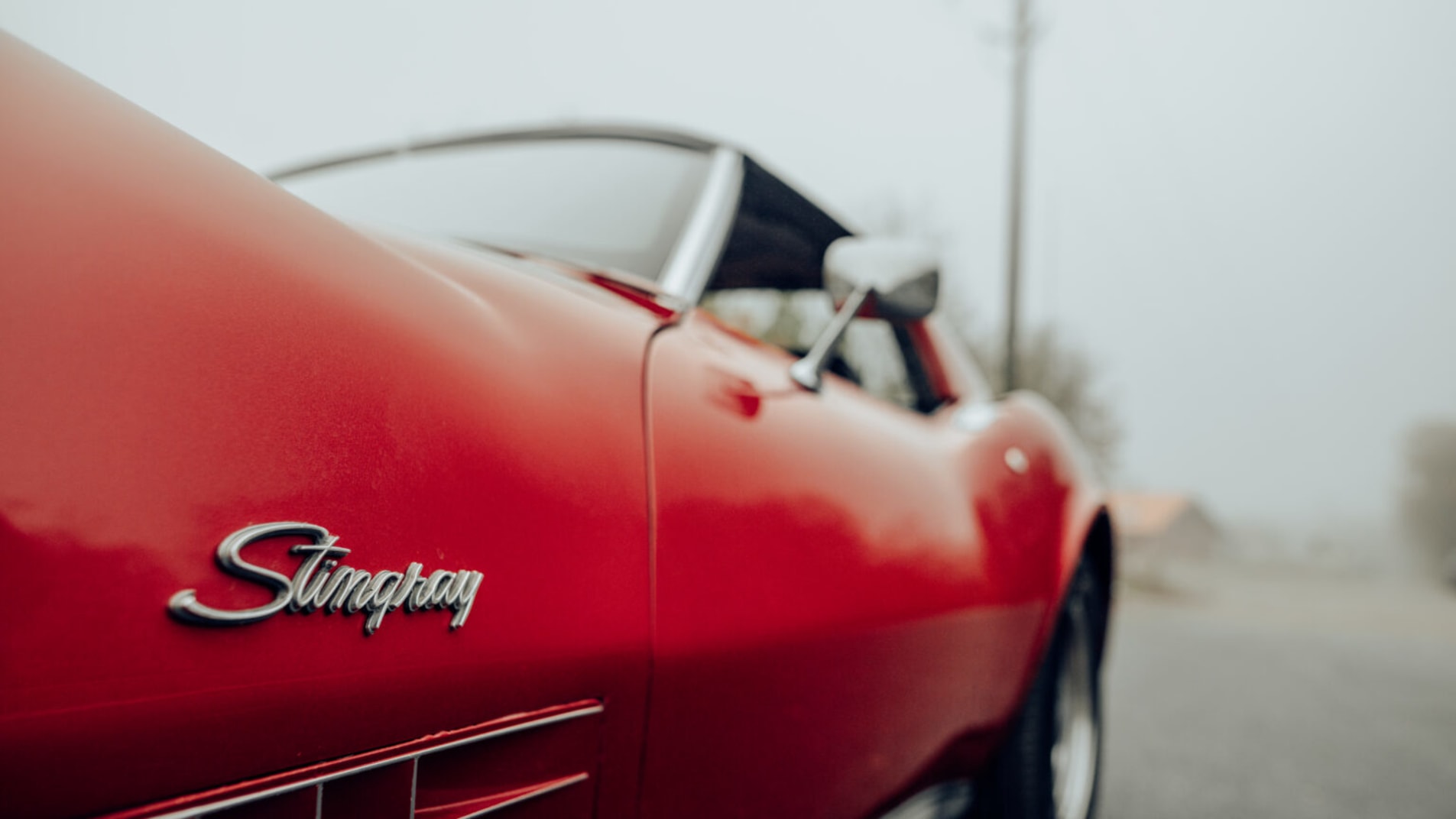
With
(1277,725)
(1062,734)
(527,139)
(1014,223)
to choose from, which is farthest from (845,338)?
(1014,223)

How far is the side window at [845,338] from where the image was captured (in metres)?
2.11

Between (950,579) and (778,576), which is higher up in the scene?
(778,576)

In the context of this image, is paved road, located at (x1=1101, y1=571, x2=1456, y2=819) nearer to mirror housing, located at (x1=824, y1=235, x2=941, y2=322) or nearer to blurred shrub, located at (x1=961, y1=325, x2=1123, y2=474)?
mirror housing, located at (x1=824, y1=235, x2=941, y2=322)

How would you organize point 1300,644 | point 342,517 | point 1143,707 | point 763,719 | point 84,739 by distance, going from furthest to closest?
point 1300,644 < point 1143,707 < point 763,719 < point 342,517 < point 84,739

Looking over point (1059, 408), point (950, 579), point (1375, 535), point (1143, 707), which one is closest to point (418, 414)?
point (950, 579)

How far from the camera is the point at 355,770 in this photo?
2.02 ft

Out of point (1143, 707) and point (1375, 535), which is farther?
point (1375, 535)

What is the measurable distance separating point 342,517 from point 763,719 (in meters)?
0.57

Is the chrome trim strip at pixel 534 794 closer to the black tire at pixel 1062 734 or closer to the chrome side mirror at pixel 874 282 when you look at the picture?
the chrome side mirror at pixel 874 282

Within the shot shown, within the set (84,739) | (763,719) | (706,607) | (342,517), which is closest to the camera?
(84,739)

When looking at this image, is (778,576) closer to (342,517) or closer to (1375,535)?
(342,517)

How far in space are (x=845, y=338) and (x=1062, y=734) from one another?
3.39 ft

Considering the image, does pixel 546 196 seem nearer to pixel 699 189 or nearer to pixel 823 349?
pixel 699 189

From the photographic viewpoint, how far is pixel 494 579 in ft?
2.33
